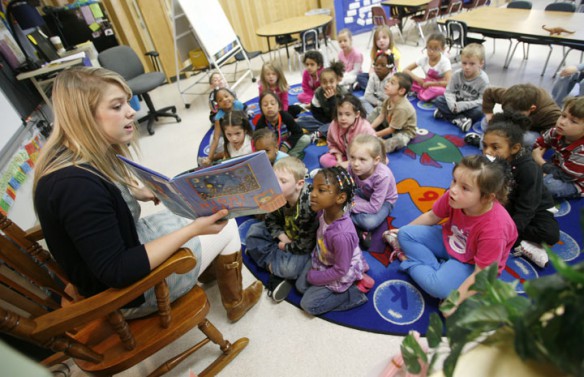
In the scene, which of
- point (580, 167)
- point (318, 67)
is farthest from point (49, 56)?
point (580, 167)

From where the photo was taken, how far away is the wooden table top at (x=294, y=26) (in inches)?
179

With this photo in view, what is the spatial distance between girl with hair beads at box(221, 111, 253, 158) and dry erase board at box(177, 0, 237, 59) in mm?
2011

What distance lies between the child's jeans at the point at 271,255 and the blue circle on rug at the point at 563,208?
1596 mm

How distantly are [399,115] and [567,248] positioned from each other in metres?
1.54

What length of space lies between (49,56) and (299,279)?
423cm

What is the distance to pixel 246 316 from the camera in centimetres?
166

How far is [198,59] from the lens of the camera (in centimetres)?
450

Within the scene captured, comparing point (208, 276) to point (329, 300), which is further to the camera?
point (208, 276)

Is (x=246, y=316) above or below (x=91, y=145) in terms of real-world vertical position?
below

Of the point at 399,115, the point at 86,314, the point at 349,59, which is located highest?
the point at 86,314

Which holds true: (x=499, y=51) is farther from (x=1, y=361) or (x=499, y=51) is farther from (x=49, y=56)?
(x=49, y=56)

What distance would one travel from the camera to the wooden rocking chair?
84 cm

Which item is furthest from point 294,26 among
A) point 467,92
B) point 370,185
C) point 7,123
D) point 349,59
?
point 7,123

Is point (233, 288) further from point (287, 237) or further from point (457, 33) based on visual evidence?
point (457, 33)
